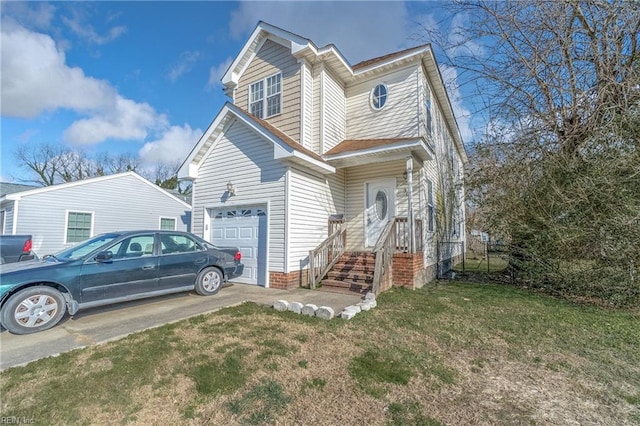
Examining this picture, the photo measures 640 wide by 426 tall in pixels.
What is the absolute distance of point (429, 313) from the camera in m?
5.50

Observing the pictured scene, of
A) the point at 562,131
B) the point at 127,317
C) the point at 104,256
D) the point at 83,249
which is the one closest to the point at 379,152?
the point at 562,131

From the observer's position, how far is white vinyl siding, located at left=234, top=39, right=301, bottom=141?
9117 millimetres

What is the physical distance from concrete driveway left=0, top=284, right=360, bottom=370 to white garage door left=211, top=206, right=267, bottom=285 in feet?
1.93

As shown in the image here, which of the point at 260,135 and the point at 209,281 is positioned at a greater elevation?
the point at 260,135

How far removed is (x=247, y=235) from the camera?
27.3ft

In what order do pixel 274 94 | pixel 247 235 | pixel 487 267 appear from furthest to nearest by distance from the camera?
pixel 487 267 < pixel 274 94 < pixel 247 235

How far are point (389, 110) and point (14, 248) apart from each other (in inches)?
507

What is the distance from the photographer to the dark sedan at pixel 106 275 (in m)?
4.26

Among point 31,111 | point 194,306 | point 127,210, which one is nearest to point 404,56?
point 194,306

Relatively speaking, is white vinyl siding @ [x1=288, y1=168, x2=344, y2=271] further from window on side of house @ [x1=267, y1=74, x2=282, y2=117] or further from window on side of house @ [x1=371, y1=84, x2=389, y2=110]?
window on side of house @ [x1=267, y1=74, x2=282, y2=117]

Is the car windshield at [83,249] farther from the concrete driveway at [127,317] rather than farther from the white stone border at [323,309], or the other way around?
the white stone border at [323,309]

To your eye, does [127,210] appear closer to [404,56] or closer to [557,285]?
[404,56]

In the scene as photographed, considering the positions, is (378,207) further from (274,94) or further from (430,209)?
(274,94)

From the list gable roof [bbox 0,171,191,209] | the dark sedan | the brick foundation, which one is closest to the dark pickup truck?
gable roof [bbox 0,171,191,209]
